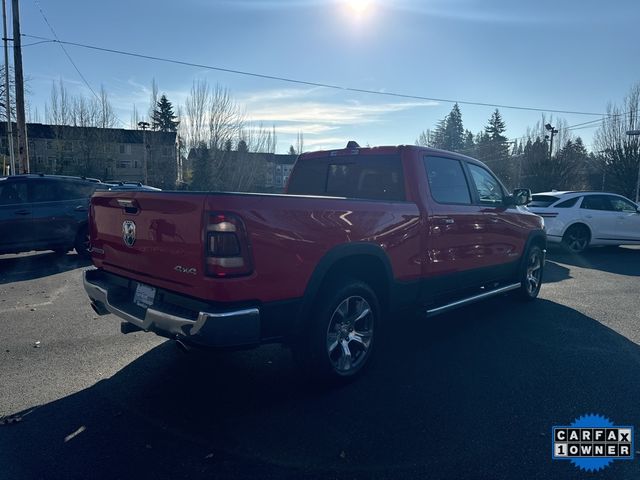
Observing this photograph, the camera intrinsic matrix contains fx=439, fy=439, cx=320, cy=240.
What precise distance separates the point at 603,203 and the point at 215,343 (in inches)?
472

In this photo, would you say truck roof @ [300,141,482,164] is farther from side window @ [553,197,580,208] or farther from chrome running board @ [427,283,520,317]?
side window @ [553,197,580,208]

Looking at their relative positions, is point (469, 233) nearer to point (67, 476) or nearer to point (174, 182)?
point (67, 476)

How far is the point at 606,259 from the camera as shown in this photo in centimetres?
1067

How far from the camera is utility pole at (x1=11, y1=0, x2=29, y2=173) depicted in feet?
49.1

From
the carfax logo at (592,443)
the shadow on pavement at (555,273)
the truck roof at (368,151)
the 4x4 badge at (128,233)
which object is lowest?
the shadow on pavement at (555,273)

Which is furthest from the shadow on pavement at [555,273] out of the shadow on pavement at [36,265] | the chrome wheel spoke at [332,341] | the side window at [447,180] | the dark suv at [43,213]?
the shadow on pavement at [36,265]

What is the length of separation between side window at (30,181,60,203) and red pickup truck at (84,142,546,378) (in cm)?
619

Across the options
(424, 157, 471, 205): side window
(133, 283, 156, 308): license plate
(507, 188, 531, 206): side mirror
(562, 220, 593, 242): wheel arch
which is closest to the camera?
(133, 283, 156, 308): license plate

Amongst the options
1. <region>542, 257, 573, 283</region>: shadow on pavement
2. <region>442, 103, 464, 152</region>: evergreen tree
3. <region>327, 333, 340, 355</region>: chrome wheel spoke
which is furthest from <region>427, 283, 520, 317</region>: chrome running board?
<region>442, 103, 464, 152</region>: evergreen tree

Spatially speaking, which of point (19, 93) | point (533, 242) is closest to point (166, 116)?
point (19, 93)

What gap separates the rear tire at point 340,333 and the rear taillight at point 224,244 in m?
0.87

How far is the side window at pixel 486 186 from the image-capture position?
17.4 feet

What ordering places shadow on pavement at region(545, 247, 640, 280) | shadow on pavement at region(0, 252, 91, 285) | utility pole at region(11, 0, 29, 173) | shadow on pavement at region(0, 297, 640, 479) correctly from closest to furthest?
shadow on pavement at region(0, 297, 640, 479) < shadow on pavement at region(0, 252, 91, 285) < shadow on pavement at region(545, 247, 640, 280) < utility pole at region(11, 0, 29, 173)

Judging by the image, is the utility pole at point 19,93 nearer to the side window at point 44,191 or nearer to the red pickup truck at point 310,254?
the side window at point 44,191
